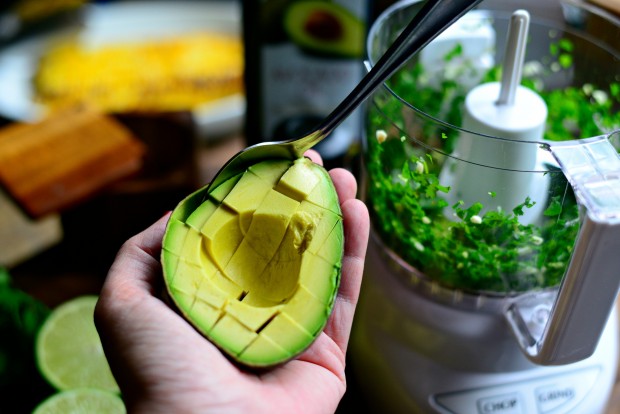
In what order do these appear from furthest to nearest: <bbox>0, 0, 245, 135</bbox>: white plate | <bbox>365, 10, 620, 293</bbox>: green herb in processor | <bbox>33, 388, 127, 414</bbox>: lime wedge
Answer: <bbox>0, 0, 245, 135</bbox>: white plate
<bbox>33, 388, 127, 414</bbox>: lime wedge
<bbox>365, 10, 620, 293</bbox>: green herb in processor

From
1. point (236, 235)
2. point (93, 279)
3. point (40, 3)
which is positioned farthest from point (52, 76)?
point (236, 235)

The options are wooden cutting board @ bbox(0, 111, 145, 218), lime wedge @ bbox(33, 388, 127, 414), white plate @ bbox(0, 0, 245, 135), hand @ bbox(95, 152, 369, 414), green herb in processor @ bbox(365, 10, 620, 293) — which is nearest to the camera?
hand @ bbox(95, 152, 369, 414)

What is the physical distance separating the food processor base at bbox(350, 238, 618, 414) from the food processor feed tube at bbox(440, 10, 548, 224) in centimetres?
11

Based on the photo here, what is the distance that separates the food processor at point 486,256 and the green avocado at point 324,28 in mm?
211

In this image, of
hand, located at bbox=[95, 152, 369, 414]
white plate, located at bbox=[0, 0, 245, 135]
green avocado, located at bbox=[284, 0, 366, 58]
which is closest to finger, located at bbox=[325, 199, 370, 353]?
hand, located at bbox=[95, 152, 369, 414]

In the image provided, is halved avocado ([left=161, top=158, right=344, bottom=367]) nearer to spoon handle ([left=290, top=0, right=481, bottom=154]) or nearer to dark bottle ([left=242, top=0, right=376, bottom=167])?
spoon handle ([left=290, top=0, right=481, bottom=154])

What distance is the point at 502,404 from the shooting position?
59 centimetres

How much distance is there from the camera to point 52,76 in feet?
4.28

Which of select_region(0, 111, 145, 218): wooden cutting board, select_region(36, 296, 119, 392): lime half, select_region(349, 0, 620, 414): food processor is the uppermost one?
select_region(349, 0, 620, 414): food processor

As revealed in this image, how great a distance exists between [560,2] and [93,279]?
0.66m

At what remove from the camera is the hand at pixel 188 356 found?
0.45m

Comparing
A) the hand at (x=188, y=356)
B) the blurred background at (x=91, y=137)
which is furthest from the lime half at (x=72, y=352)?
the hand at (x=188, y=356)

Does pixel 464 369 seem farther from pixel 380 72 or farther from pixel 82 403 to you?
pixel 82 403

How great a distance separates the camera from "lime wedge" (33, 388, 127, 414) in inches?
27.1
